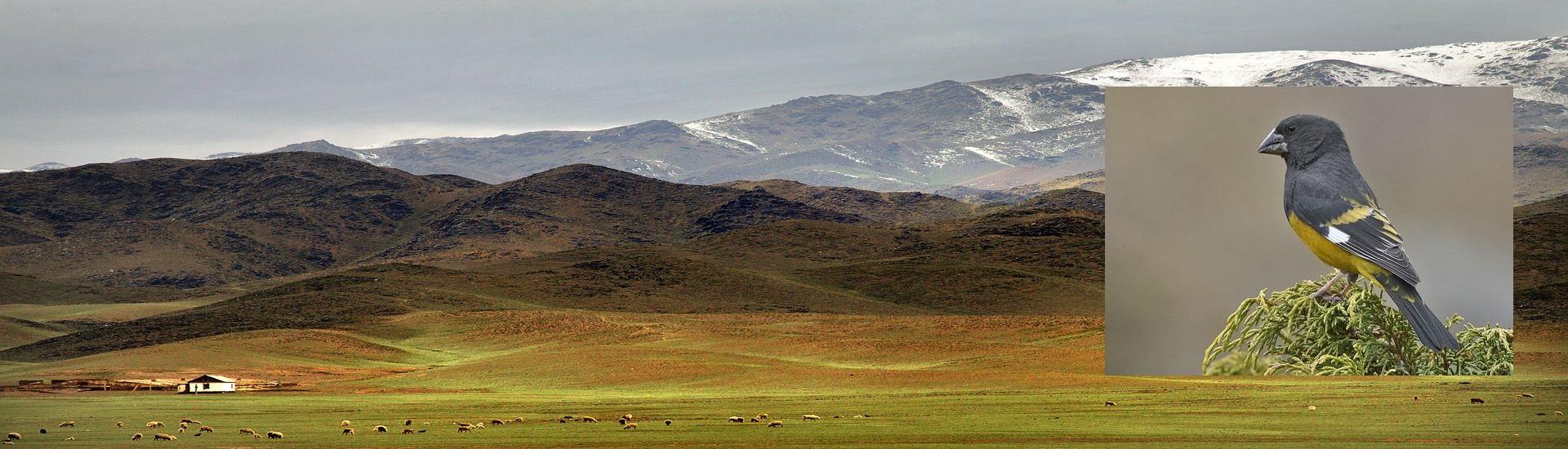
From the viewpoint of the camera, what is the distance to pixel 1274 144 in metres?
17.1

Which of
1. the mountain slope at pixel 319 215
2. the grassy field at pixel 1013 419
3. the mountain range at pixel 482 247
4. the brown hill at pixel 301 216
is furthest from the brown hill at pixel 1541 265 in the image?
the brown hill at pixel 301 216

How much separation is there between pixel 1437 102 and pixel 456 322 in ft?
151

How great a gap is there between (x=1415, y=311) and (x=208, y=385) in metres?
26.8

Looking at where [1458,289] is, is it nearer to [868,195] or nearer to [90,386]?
[90,386]

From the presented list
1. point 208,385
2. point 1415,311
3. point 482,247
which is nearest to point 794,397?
point 1415,311

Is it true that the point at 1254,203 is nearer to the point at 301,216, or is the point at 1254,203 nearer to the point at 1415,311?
the point at 1415,311

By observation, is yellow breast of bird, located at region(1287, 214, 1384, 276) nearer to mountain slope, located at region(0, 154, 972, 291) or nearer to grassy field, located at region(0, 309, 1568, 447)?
grassy field, located at region(0, 309, 1568, 447)

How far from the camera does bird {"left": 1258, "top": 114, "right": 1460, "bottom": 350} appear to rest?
16.8 meters

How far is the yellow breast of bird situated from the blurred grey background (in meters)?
0.17

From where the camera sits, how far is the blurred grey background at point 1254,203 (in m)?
17.2

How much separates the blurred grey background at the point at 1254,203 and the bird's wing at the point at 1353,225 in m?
0.34

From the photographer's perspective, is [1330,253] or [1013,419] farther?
[1013,419]

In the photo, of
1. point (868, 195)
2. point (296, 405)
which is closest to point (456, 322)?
point (296, 405)

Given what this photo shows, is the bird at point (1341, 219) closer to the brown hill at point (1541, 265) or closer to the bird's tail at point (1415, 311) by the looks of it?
the bird's tail at point (1415, 311)
